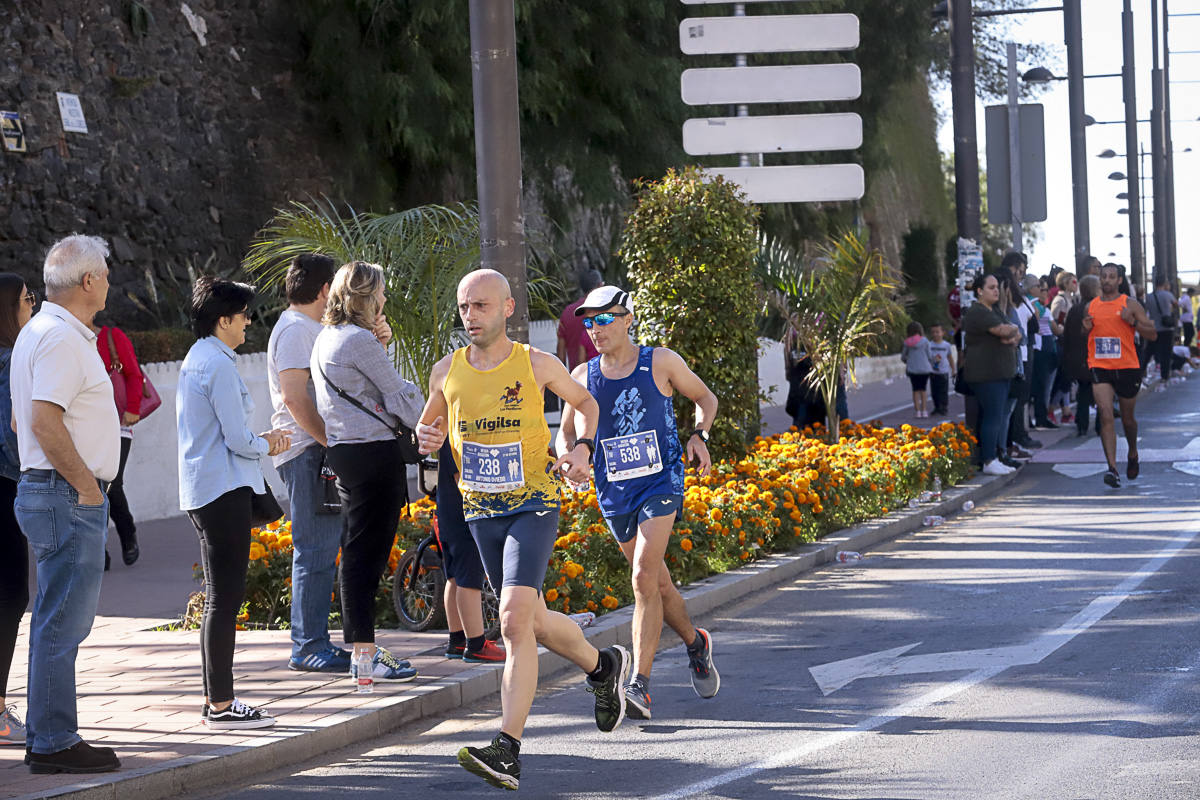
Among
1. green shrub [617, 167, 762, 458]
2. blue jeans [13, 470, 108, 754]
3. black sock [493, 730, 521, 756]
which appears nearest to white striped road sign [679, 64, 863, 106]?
green shrub [617, 167, 762, 458]

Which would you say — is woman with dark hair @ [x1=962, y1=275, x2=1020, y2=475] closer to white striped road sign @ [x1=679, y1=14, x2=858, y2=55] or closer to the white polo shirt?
white striped road sign @ [x1=679, y1=14, x2=858, y2=55]

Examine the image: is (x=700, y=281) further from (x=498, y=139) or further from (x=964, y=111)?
(x=964, y=111)

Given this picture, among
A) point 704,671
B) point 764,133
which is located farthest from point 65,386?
point 764,133

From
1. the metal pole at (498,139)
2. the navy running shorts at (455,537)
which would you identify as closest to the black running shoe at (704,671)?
the navy running shorts at (455,537)

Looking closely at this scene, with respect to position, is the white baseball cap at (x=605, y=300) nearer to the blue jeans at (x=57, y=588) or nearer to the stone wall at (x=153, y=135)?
the blue jeans at (x=57, y=588)

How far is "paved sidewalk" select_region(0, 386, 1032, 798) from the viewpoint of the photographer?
639 centimetres

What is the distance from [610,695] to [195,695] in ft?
6.87

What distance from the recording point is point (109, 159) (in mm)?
17875

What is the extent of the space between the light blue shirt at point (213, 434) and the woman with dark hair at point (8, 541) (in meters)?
0.66

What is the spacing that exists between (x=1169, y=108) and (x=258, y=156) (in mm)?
41733

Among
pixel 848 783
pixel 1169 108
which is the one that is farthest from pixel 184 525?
pixel 1169 108

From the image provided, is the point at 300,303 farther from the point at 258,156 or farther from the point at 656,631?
the point at 258,156

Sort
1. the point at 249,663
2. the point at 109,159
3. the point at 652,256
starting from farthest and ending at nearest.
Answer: the point at 109,159
the point at 652,256
the point at 249,663

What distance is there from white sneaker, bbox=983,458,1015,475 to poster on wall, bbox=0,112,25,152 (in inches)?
391
